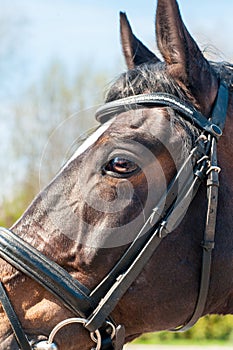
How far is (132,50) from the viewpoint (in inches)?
159

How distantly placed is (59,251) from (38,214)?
0.75 ft

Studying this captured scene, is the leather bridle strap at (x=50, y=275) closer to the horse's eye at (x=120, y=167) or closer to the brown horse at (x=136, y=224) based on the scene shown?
the brown horse at (x=136, y=224)

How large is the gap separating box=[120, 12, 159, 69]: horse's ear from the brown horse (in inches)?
26.0

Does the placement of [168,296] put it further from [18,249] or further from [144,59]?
[144,59]

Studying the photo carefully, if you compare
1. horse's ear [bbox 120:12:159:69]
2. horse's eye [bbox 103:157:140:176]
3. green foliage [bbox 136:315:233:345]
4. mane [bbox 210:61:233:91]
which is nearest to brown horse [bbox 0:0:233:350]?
horse's eye [bbox 103:157:140:176]

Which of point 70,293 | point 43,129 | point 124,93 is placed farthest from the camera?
point 43,129

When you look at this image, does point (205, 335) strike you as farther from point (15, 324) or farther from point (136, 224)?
point (15, 324)

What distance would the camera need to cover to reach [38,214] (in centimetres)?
325

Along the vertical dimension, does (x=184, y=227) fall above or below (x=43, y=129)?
above

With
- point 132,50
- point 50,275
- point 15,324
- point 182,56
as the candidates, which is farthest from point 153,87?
point 15,324

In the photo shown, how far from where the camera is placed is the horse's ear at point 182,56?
10.7 feet

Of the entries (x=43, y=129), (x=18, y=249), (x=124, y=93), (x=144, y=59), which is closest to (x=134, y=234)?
(x=18, y=249)

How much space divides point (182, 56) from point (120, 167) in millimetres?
677

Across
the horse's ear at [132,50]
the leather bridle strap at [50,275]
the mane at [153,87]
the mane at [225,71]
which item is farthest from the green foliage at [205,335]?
the leather bridle strap at [50,275]
